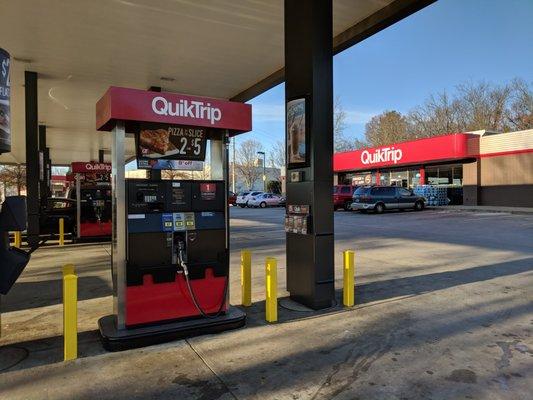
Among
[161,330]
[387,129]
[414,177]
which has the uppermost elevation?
[387,129]

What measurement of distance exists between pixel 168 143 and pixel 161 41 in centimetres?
669

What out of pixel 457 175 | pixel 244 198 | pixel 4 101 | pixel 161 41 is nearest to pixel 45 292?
pixel 4 101

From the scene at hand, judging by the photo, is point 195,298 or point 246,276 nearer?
point 195,298

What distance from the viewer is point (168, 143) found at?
5262 millimetres

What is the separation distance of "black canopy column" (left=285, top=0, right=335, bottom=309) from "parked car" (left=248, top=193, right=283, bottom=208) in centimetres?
3343

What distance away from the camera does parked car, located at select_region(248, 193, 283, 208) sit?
39.6m

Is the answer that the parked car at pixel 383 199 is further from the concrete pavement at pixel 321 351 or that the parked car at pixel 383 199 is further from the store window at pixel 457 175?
the concrete pavement at pixel 321 351

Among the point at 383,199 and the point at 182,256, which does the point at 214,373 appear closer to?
the point at 182,256

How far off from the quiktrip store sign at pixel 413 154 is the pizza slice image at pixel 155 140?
27.9 metres

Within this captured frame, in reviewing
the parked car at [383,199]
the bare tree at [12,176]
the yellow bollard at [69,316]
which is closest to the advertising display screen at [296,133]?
the yellow bollard at [69,316]

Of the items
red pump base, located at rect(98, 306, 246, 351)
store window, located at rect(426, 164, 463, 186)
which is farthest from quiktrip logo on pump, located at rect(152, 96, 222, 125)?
store window, located at rect(426, 164, 463, 186)

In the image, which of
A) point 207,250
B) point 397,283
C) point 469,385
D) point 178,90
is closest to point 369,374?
point 469,385

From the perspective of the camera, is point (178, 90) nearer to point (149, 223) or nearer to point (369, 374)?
point (149, 223)

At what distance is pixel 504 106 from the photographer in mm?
47062
